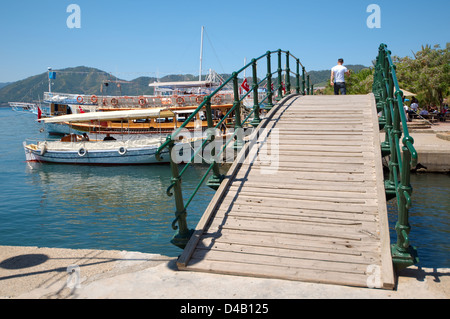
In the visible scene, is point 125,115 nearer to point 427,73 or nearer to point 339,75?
point 339,75

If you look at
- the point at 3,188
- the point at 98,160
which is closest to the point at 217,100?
the point at 98,160

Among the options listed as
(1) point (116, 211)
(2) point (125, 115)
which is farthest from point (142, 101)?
(1) point (116, 211)

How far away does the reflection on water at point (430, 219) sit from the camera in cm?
863

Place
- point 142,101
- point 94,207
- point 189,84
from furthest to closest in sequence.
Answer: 1. point 189,84
2. point 142,101
3. point 94,207

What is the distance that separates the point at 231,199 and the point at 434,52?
37.3 meters

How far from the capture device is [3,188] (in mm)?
19688

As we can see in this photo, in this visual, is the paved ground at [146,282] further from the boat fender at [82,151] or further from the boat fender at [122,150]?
the boat fender at [82,151]

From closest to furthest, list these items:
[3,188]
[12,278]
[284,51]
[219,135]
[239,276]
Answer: [239,276] < [12,278] < [284,51] < [3,188] < [219,135]

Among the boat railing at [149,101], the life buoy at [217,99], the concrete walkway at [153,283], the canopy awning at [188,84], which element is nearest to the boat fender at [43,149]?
the boat railing at [149,101]

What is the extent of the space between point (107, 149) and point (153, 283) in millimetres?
23400

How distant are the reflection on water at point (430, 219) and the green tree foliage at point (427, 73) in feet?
63.0

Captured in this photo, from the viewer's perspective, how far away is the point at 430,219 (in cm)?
1148

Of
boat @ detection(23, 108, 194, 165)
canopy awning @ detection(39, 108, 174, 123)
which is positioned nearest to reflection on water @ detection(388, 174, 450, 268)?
boat @ detection(23, 108, 194, 165)
